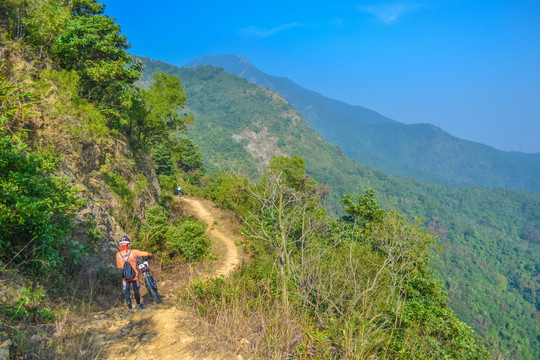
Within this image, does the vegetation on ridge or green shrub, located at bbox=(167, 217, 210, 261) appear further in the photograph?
green shrub, located at bbox=(167, 217, 210, 261)

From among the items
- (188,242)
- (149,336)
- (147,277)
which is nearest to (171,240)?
(188,242)

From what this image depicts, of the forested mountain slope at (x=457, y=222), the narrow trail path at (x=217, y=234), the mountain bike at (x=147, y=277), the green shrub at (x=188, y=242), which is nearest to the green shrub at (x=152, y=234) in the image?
the green shrub at (x=188, y=242)

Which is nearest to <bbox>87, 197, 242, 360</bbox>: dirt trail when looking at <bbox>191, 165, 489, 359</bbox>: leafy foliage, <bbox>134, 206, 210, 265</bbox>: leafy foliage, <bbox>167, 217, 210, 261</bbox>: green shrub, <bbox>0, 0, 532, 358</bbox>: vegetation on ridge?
<bbox>0, 0, 532, 358</bbox>: vegetation on ridge

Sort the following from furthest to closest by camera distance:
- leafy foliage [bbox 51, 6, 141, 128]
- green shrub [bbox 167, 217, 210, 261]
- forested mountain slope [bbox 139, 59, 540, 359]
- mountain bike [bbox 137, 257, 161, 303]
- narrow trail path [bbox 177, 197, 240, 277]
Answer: forested mountain slope [bbox 139, 59, 540, 359]
narrow trail path [bbox 177, 197, 240, 277]
green shrub [bbox 167, 217, 210, 261]
leafy foliage [bbox 51, 6, 141, 128]
mountain bike [bbox 137, 257, 161, 303]

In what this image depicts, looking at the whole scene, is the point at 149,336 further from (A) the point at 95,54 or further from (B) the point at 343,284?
(A) the point at 95,54

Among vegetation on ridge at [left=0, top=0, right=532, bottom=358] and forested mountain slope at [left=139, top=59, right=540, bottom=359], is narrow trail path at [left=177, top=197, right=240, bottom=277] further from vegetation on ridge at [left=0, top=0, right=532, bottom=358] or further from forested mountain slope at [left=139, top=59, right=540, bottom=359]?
forested mountain slope at [left=139, top=59, right=540, bottom=359]

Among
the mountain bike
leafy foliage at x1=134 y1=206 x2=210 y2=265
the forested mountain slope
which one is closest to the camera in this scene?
the mountain bike

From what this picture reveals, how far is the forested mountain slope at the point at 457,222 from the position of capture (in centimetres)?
9462

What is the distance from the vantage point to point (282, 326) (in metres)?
4.19

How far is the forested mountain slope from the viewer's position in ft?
310

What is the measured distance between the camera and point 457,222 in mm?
156375

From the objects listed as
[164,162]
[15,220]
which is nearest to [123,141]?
[15,220]

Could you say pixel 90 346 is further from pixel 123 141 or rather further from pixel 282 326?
pixel 123 141

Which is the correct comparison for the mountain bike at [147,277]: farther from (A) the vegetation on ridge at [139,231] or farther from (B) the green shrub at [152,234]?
(B) the green shrub at [152,234]
